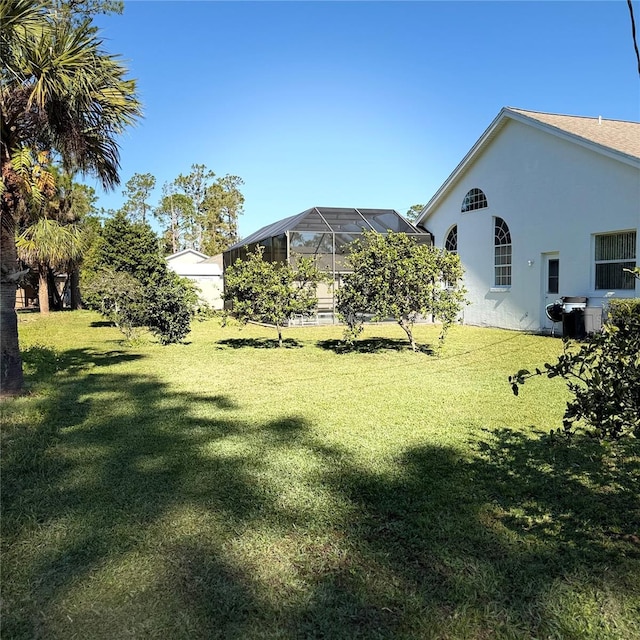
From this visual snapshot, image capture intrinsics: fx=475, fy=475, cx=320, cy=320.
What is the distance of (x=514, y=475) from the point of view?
3807 mm

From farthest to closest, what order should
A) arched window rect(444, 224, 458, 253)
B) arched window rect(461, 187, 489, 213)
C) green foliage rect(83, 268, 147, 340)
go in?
arched window rect(444, 224, 458, 253), arched window rect(461, 187, 489, 213), green foliage rect(83, 268, 147, 340)

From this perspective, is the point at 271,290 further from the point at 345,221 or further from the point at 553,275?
the point at 553,275

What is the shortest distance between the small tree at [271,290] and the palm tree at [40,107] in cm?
515

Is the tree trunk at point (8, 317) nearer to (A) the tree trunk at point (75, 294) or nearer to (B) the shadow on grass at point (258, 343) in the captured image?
(B) the shadow on grass at point (258, 343)

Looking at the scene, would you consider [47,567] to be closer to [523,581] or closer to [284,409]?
[523,581]

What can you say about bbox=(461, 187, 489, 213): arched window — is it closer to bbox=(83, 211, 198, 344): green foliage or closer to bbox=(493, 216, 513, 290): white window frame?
bbox=(493, 216, 513, 290): white window frame

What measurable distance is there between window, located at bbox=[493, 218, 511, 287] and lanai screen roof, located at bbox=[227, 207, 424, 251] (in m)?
4.40

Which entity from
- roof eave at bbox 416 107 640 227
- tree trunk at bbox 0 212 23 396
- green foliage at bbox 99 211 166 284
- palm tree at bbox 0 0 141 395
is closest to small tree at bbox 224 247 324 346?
palm tree at bbox 0 0 141 395

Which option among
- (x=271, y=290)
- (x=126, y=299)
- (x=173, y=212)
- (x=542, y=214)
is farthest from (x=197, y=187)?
(x=271, y=290)

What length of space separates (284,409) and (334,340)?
7652 millimetres

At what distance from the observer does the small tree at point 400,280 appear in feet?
33.6

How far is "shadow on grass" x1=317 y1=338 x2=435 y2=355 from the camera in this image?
1128cm

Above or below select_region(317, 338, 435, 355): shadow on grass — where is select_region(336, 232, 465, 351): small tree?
above

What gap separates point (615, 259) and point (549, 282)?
7.62 ft
